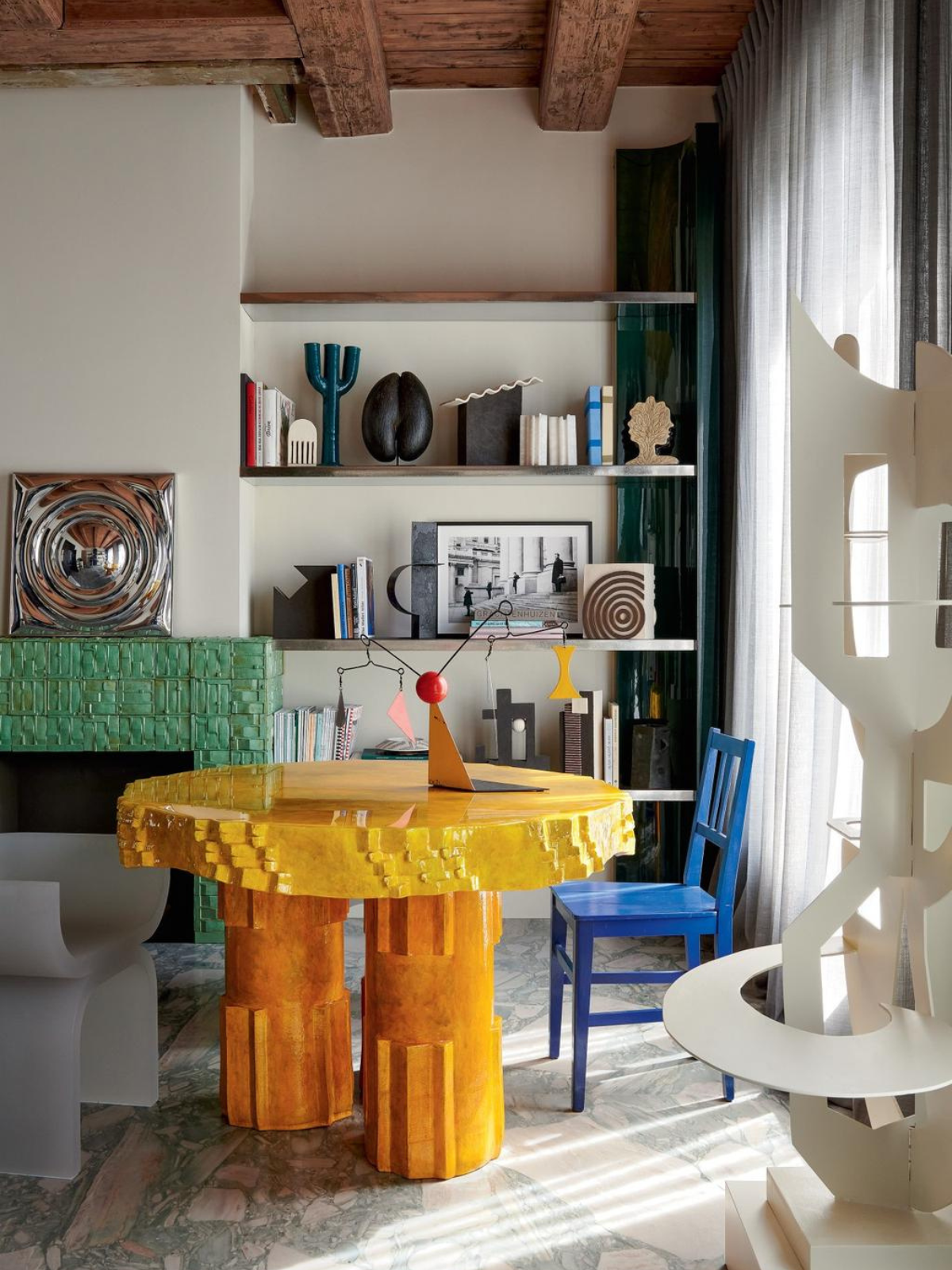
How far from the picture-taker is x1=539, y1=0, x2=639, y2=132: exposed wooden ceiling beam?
3164 mm

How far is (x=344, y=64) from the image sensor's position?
11.4ft

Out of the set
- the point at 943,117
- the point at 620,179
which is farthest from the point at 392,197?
the point at 943,117

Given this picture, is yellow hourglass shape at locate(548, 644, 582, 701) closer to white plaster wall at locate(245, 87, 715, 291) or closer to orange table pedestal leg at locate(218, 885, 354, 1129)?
orange table pedestal leg at locate(218, 885, 354, 1129)

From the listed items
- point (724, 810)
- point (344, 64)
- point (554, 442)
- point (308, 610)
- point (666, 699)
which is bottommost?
point (724, 810)

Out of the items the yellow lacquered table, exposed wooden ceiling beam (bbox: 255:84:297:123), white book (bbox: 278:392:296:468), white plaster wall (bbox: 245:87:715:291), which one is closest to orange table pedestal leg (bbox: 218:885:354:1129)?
the yellow lacquered table

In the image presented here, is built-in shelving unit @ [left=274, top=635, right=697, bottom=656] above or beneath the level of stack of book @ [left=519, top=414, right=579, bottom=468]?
beneath

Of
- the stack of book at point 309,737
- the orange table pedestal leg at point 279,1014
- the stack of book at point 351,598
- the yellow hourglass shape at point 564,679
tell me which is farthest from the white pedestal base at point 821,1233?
the stack of book at point 351,598

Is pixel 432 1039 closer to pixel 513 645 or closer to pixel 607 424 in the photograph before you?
pixel 513 645

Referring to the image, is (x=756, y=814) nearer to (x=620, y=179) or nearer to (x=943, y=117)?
(x=943, y=117)

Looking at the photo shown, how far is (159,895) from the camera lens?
2.51 m

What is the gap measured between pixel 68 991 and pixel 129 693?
1.61 m

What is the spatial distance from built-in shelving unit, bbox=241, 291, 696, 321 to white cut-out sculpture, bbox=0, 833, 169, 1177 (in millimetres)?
2053

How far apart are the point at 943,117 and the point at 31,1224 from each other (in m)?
2.68

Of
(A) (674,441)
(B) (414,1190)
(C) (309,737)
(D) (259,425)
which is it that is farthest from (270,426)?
(B) (414,1190)
